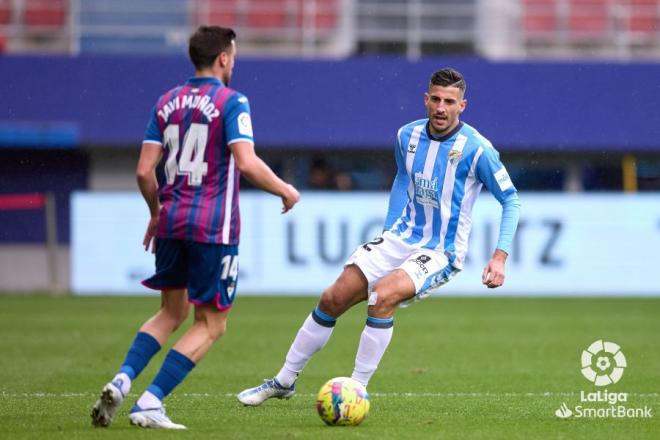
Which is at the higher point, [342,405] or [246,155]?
[246,155]

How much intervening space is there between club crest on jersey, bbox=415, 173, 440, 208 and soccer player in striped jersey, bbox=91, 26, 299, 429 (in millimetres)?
1398

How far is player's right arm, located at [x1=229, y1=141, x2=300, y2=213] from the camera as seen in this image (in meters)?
5.96

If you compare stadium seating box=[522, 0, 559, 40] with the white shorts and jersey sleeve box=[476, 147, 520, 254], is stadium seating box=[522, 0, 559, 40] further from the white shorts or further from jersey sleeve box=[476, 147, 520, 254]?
the white shorts

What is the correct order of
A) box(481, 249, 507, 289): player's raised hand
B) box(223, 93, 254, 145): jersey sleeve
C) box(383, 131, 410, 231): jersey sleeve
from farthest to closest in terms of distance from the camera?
box(383, 131, 410, 231): jersey sleeve
box(481, 249, 507, 289): player's raised hand
box(223, 93, 254, 145): jersey sleeve

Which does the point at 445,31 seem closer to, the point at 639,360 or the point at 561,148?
the point at 561,148

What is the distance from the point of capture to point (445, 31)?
798 inches

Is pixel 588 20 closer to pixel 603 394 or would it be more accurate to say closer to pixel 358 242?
pixel 358 242

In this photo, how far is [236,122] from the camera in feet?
19.9

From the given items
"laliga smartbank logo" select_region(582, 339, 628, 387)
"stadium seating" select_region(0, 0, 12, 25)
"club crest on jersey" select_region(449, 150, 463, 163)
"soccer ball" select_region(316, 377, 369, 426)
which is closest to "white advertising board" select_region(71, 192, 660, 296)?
"stadium seating" select_region(0, 0, 12, 25)

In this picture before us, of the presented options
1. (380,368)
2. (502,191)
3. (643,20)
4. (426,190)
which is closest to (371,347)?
(426,190)

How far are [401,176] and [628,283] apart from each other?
12.3 meters

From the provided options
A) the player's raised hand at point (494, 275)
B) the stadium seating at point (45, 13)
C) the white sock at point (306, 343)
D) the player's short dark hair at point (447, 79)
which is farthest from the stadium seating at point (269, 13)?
the player's raised hand at point (494, 275)

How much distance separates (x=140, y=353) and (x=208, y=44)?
165 centimetres

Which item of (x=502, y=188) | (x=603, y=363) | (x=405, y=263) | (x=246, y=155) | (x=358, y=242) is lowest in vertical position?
(x=358, y=242)
